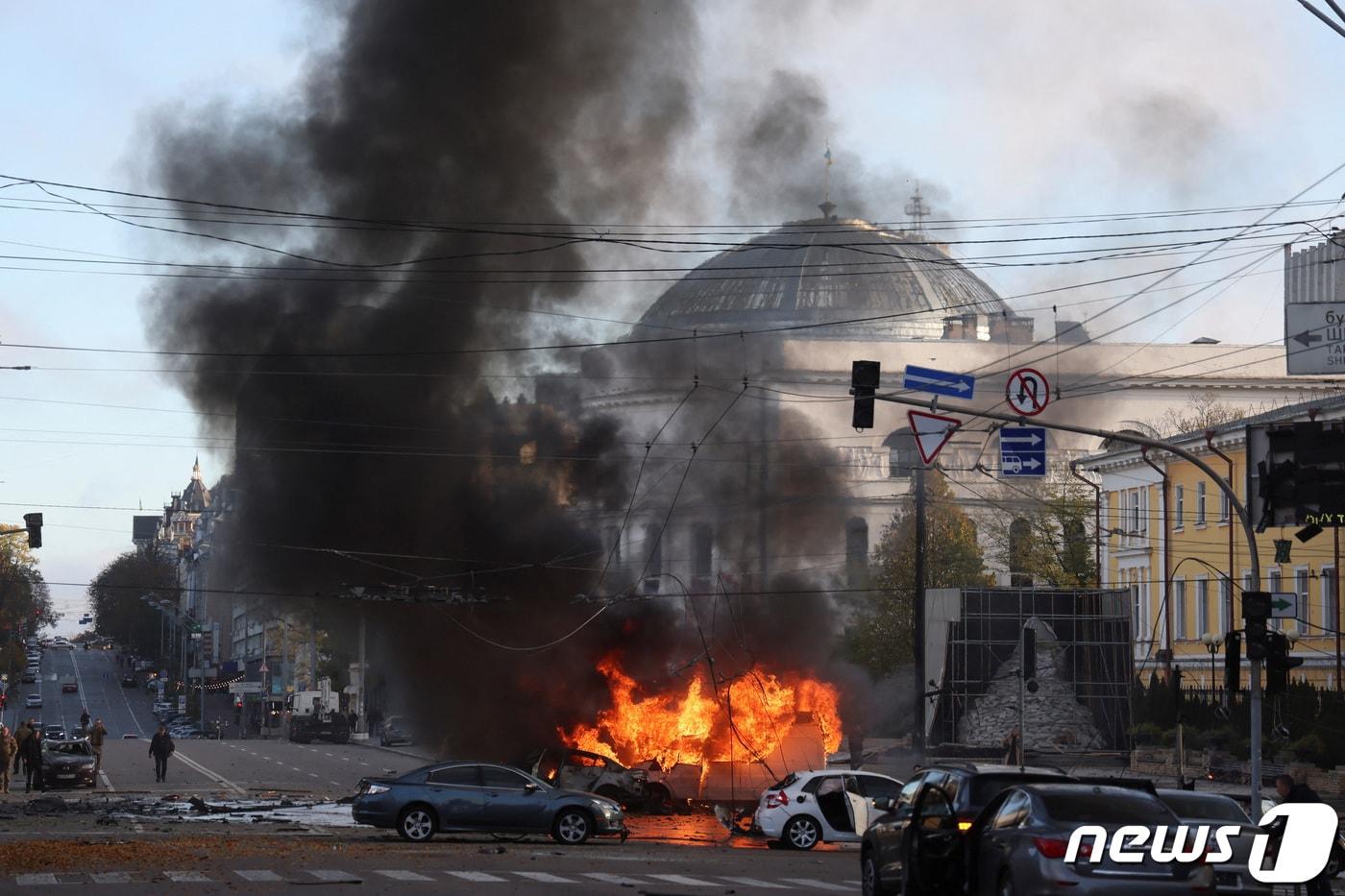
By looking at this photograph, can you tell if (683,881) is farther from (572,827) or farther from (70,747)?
(70,747)

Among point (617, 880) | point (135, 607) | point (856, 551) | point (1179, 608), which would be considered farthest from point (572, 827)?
point (135, 607)

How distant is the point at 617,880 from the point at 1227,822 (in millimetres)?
6428

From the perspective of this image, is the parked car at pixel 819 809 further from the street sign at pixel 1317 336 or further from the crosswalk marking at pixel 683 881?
the street sign at pixel 1317 336

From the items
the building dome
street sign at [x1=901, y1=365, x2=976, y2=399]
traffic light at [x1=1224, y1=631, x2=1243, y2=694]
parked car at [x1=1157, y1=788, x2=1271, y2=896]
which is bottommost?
parked car at [x1=1157, y1=788, x2=1271, y2=896]

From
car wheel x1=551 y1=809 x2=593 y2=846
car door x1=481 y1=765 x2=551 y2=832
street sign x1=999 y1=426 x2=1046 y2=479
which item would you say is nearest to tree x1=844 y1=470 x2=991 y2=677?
street sign x1=999 y1=426 x2=1046 y2=479

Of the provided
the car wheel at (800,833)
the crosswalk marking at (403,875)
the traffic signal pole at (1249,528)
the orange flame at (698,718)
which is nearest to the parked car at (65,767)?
the orange flame at (698,718)

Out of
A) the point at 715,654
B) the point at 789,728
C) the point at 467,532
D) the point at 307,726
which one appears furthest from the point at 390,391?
the point at 307,726

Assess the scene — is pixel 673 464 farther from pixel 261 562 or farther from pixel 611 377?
pixel 261 562

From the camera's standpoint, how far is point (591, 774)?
31266 millimetres

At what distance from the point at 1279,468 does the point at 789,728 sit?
1492 centimetres

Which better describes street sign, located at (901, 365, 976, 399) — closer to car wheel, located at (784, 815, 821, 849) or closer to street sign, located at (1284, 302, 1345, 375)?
street sign, located at (1284, 302, 1345, 375)

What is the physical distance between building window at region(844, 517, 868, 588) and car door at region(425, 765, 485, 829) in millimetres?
42689

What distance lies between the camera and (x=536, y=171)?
38000 mm

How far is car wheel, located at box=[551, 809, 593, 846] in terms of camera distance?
25.0 meters
